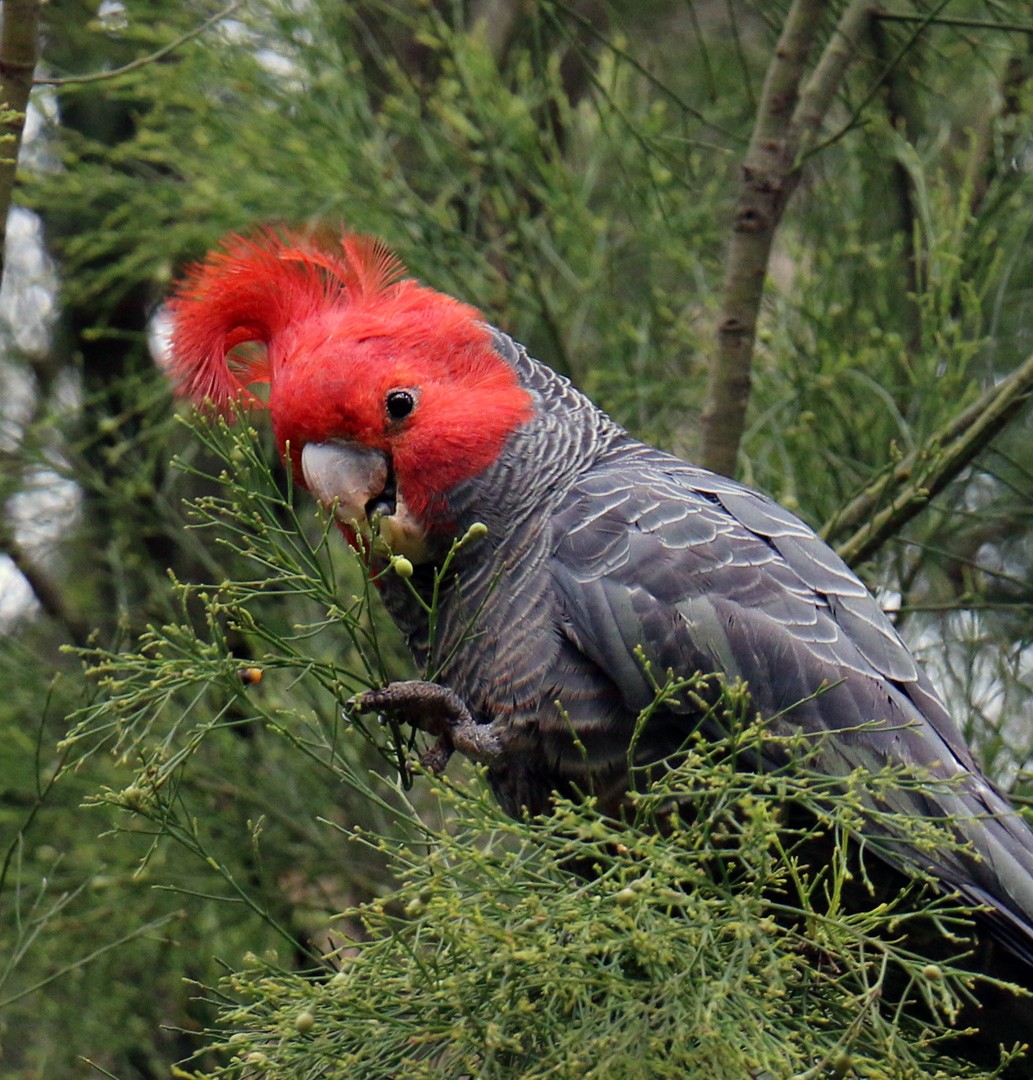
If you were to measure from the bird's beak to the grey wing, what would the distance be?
0.38 meters

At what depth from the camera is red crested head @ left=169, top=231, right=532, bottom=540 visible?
123 inches

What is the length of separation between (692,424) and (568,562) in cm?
287

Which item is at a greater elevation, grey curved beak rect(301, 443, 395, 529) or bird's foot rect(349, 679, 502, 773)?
grey curved beak rect(301, 443, 395, 529)

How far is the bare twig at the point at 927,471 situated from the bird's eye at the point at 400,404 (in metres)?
1.36

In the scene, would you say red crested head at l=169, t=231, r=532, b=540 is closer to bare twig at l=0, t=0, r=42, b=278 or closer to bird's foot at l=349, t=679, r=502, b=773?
bird's foot at l=349, t=679, r=502, b=773

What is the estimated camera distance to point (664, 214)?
14.9 ft

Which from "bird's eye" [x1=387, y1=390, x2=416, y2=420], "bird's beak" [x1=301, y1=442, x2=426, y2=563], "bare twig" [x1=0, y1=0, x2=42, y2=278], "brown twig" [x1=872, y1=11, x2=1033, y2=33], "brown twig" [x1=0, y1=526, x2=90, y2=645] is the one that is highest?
"brown twig" [x1=872, y1=11, x2=1033, y2=33]

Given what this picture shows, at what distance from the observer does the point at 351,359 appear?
10.2 feet

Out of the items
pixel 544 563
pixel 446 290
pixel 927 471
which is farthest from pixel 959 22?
pixel 544 563

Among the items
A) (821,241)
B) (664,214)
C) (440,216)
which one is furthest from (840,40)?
(440,216)

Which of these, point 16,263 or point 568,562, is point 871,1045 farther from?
point 16,263

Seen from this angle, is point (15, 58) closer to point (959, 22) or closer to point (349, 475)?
point (349, 475)

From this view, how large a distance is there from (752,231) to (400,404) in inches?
56.0

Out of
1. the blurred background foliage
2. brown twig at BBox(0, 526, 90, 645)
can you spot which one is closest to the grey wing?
the blurred background foliage
